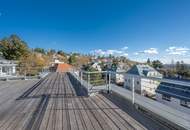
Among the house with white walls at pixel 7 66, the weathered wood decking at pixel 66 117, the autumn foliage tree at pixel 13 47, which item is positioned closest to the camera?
the weathered wood decking at pixel 66 117

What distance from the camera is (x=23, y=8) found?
17359mm

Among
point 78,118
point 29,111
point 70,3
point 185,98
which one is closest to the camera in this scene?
point 185,98

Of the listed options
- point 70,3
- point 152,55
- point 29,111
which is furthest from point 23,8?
point 152,55

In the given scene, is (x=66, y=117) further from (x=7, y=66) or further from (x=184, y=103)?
(x=7, y=66)

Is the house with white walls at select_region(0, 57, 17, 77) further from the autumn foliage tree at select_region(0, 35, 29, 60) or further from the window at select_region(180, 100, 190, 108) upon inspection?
the window at select_region(180, 100, 190, 108)

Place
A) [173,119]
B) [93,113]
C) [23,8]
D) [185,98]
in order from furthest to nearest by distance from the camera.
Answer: [23,8] → [93,113] → [185,98] → [173,119]

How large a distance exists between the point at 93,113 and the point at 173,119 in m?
1.44

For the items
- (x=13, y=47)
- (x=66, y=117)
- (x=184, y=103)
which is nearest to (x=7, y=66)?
(x=13, y=47)

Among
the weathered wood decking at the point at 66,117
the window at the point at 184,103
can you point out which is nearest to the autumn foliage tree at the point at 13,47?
the weathered wood decking at the point at 66,117

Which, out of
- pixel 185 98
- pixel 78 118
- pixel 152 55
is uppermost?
pixel 152 55

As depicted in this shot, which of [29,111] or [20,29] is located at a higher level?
[20,29]

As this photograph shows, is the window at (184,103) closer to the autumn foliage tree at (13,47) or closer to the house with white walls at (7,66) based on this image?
the house with white walls at (7,66)

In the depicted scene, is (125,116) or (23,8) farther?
(23,8)

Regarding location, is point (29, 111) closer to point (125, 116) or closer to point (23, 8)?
point (125, 116)
